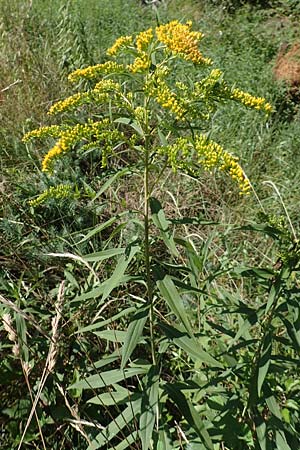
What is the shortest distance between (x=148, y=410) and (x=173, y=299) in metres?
0.34

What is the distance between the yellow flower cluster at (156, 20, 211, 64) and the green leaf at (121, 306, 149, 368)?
74 cm

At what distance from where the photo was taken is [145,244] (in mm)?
1665

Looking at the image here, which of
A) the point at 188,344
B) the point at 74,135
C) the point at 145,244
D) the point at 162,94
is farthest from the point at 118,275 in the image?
the point at 162,94

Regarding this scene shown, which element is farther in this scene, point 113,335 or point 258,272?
point 113,335

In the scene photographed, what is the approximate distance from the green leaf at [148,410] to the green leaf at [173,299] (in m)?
0.22

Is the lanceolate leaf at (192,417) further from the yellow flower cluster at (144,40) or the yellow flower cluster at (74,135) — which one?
the yellow flower cluster at (144,40)

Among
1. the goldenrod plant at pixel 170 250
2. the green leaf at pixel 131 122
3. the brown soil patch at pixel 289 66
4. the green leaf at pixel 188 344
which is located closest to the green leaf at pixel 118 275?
the goldenrod plant at pixel 170 250

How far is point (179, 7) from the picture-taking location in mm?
7992

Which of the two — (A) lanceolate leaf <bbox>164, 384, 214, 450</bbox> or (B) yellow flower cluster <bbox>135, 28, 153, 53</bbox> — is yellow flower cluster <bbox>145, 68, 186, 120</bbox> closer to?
(B) yellow flower cluster <bbox>135, 28, 153, 53</bbox>

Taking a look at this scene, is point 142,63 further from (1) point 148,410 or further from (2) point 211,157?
(1) point 148,410

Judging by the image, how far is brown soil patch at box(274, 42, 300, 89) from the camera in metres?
5.34

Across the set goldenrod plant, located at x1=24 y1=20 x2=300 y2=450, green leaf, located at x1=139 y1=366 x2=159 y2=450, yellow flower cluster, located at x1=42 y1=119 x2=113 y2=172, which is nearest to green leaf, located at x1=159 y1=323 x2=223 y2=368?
goldenrod plant, located at x1=24 y1=20 x2=300 y2=450

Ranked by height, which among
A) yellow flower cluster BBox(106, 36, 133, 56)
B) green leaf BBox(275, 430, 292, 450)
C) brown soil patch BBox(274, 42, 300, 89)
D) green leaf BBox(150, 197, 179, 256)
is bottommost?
brown soil patch BBox(274, 42, 300, 89)

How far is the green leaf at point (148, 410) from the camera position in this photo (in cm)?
157
